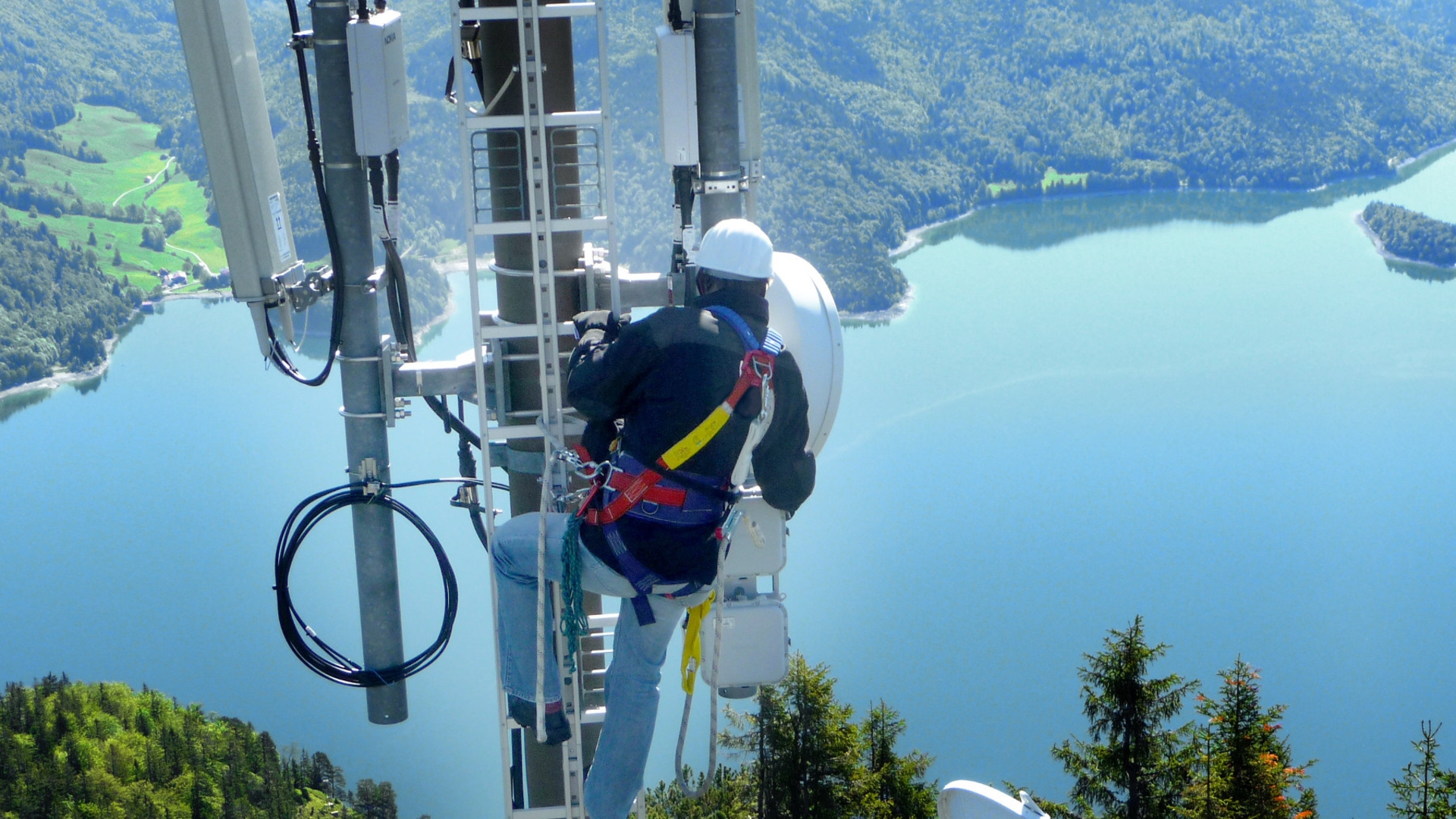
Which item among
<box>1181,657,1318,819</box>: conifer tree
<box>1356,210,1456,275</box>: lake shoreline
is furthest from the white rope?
<box>1356,210,1456,275</box>: lake shoreline

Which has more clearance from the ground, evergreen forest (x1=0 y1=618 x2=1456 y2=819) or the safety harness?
the safety harness

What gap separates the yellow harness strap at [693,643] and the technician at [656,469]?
0.33 ft

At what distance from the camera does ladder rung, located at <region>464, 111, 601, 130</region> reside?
123 inches

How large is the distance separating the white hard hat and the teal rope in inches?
26.1

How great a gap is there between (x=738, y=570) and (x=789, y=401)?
660mm

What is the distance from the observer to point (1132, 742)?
48.8 feet

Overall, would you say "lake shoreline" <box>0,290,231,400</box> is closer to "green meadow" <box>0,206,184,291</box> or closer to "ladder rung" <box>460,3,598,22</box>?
"green meadow" <box>0,206,184,291</box>

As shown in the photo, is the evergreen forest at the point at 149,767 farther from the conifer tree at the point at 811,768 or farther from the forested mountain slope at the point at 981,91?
the forested mountain slope at the point at 981,91

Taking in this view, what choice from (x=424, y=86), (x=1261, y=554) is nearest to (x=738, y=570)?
(x=1261, y=554)

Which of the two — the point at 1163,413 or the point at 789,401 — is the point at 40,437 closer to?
the point at 1163,413

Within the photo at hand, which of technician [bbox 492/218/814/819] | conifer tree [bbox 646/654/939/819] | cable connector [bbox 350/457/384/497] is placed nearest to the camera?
technician [bbox 492/218/814/819]

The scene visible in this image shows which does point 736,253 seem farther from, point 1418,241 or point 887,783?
point 1418,241

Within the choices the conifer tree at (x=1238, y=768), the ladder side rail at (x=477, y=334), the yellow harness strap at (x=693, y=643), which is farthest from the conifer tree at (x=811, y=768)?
the yellow harness strap at (x=693, y=643)

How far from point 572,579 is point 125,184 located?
56960mm
